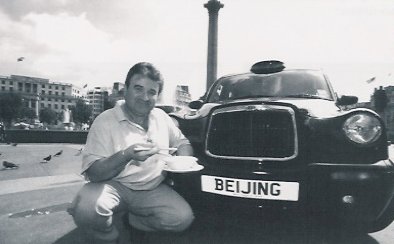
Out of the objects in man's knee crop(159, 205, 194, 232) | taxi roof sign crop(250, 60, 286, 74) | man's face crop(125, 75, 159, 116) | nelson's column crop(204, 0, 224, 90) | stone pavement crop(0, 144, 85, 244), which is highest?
nelson's column crop(204, 0, 224, 90)

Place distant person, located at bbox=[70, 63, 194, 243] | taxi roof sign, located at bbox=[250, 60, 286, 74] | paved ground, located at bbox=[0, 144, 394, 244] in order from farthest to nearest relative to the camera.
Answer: taxi roof sign, located at bbox=[250, 60, 286, 74] < paved ground, located at bbox=[0, 144, 394, 244] < distant person, located at bbox=[70, 63, 194, 243]

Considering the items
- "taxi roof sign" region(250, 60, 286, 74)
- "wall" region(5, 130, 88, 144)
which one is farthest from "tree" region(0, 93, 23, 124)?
"taxi roof sign" region(250, 60, 286, 74)

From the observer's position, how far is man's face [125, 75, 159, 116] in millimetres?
2350

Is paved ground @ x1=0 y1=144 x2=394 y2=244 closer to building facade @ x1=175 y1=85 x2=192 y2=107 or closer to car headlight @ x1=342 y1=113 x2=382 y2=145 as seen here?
car headlight @ x1=342 y1=113 x2=382 y2=145

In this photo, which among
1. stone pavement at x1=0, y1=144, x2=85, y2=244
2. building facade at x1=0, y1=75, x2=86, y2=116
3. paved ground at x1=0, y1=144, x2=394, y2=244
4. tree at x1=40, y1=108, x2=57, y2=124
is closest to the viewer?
paved ground at x1=0, y1=144, x2=394, y2=244

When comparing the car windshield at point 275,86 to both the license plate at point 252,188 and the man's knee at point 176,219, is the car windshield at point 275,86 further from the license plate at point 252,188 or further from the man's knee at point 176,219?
the man's knee at point 176,219

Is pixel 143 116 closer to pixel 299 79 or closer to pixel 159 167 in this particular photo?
pixel 159 167

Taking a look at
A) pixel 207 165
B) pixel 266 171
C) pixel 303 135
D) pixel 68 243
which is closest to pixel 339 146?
pixel 303 135

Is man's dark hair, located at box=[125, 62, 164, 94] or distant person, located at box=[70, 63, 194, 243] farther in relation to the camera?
man's dark hair, located at box=[125, 62, 164, 94]

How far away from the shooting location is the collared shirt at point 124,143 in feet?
7.17

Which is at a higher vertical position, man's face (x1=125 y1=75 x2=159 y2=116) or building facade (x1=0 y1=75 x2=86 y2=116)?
building facade (x1=0 y1=75 x2=86 y2=116)

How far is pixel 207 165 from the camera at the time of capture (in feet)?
8.02

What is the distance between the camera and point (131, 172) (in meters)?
2.27

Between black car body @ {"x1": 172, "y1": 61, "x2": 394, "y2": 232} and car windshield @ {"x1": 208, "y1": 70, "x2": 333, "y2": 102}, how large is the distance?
2.67ft
